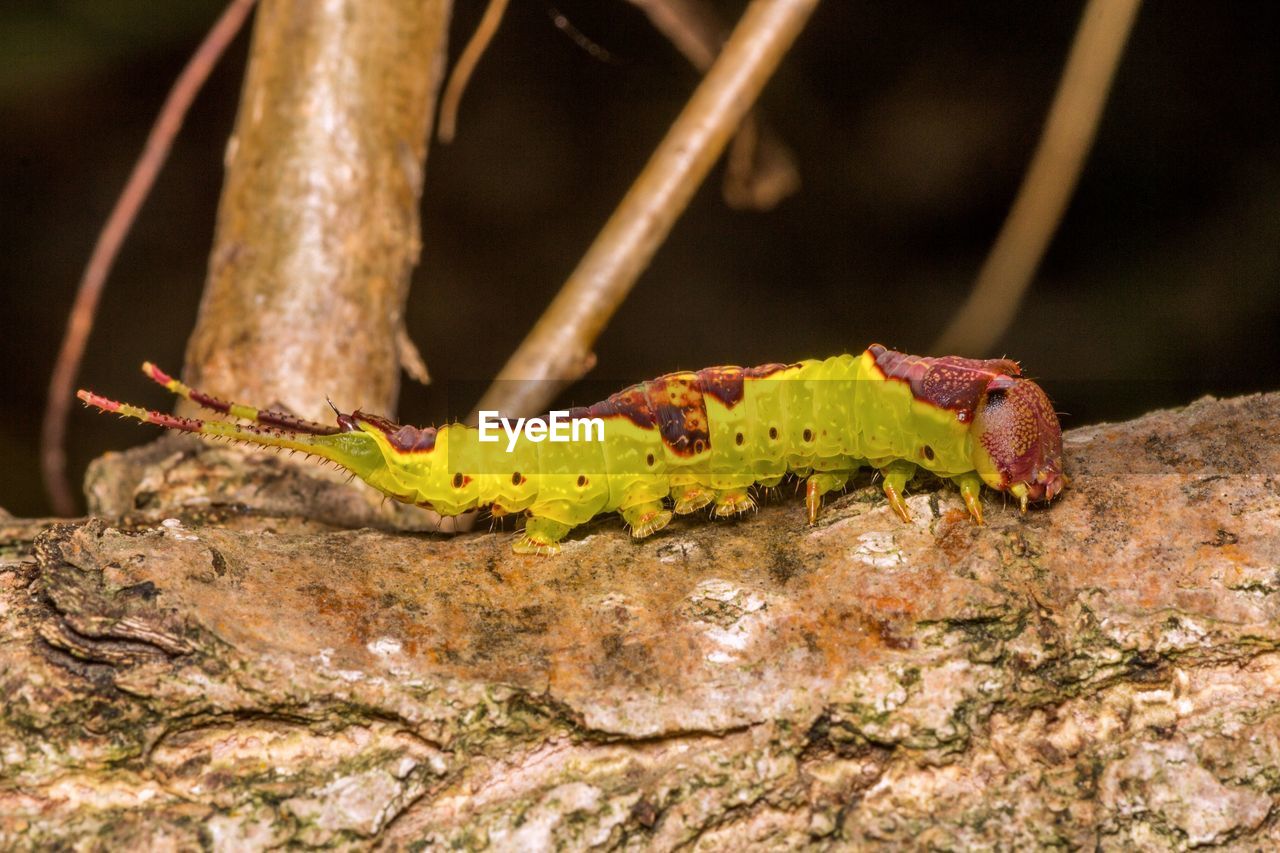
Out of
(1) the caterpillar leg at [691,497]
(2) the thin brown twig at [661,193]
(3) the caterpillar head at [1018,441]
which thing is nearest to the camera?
(3) the caterpillar head at [1018,441]

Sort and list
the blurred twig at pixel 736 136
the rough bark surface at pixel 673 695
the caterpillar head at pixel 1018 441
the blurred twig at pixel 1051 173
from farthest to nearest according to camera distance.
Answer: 1. the blurred twig at pixel 736 136
2. the blurred twig at pixel 1051 173
3. the caterpillar head at pixel 1018 441
4. the rough bark surface at pixel 673 695

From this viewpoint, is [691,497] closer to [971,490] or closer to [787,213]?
[971,490]

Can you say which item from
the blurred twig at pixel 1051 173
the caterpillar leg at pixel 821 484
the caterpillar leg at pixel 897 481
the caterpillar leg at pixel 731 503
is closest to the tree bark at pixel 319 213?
the caterpillar leg at pixel 731 503

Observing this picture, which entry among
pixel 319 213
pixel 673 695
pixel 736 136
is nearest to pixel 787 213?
pixel 736 136

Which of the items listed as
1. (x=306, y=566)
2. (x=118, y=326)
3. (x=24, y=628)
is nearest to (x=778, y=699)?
(x=306, y=566)

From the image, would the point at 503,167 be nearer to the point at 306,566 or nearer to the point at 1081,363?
the point at 1081,363

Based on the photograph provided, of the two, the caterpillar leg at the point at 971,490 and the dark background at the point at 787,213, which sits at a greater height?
the dark background at the point at 787,213

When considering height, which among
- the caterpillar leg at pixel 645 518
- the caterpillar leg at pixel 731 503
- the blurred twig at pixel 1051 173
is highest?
the blurred twig at pixel 1051 173

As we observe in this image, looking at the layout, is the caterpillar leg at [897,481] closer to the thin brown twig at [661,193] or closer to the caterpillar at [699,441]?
the caterpillar at [699,441]
